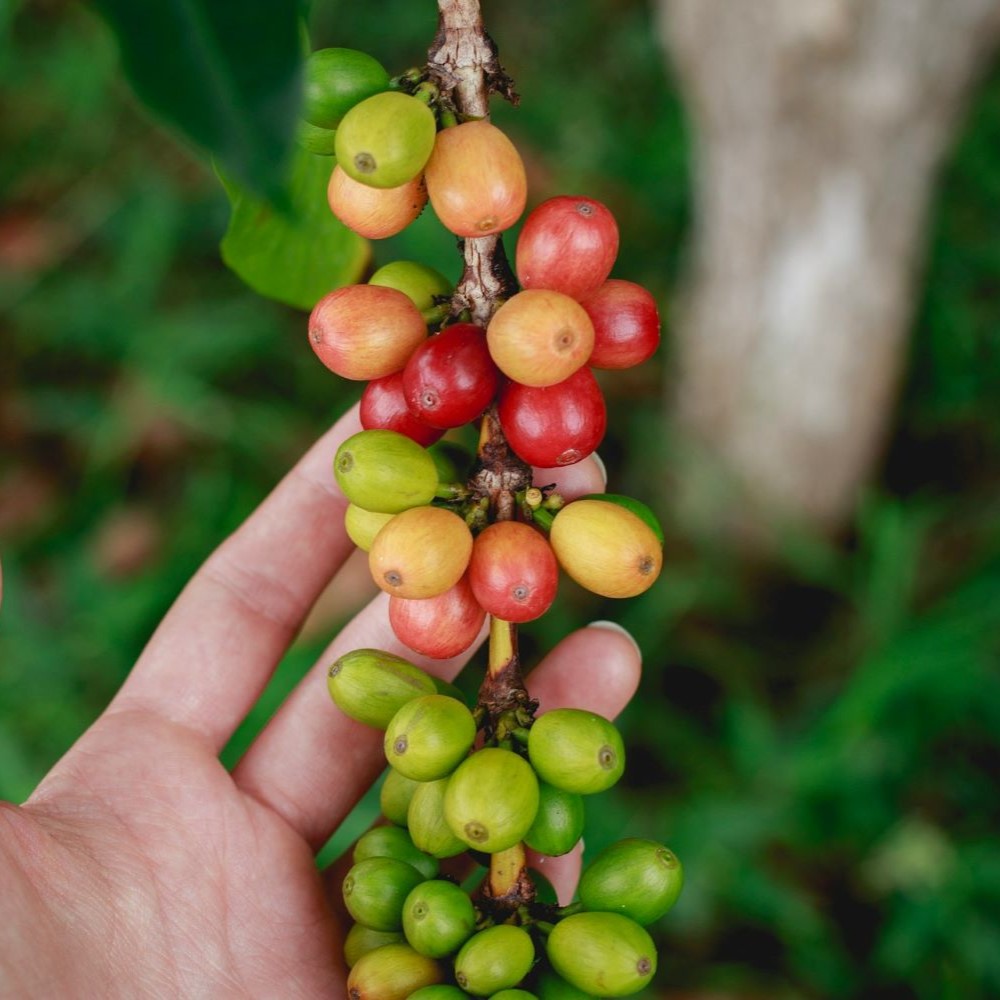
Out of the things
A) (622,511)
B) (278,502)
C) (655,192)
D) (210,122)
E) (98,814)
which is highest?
(655,192)

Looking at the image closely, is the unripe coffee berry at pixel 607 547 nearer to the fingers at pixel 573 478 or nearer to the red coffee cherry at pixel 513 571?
the red coffee cherry at pixel 513 571

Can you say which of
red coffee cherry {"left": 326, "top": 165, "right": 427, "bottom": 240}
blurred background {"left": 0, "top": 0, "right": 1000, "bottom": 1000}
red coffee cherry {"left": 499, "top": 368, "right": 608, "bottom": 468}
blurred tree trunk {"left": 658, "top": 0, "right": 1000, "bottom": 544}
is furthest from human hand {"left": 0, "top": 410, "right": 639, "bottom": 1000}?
blurred tree trunk {"left": 658, "top": 0, "right": 1000, "bottom": 544}

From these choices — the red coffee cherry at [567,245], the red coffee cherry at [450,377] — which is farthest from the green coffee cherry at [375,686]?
the red coffee cherry at [567,245]

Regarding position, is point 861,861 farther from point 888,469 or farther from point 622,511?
point 622,511

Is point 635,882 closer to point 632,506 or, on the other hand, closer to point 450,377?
point 632,506

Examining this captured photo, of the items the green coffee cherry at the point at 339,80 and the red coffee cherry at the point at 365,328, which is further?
the red coffee cherry at the point at 365,328

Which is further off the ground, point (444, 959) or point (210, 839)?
point (444, 959)

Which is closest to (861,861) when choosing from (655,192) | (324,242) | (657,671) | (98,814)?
(657,671)

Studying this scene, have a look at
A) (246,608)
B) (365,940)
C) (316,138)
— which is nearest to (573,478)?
(316,138)
